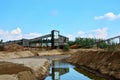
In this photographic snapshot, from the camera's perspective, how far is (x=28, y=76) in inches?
1048

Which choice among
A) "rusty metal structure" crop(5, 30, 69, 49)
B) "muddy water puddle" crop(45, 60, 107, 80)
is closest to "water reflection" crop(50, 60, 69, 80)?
"muddy water puddle" crop(45, 60, 107, 80)

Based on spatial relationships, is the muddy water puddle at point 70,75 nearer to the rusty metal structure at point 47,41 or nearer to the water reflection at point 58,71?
the water reflection at point 58,71

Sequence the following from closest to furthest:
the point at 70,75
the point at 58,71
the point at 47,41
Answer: the point at 70,75 → the point at 58,71 → the point at 47,41

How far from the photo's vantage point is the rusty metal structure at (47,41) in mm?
107688

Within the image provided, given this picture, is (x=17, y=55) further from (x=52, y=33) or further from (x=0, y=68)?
(x=0, y=68)

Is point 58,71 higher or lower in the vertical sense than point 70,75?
higher

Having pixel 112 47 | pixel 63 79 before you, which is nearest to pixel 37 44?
pixel 112 47

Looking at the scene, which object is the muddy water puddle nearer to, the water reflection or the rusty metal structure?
the water reflection

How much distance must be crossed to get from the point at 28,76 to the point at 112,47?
2388cm

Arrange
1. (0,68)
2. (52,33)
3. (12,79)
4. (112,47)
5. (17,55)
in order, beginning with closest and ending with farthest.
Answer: (12,79) < (0,68) < (112,47) < (17,55) < (52,33)

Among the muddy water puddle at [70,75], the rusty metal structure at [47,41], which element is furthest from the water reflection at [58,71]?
the rusty metal structure at [47,41]

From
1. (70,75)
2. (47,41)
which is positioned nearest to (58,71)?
(70,75)

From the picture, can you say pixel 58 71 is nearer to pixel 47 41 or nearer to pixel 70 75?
pixel 70 75

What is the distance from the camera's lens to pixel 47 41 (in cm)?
11506
